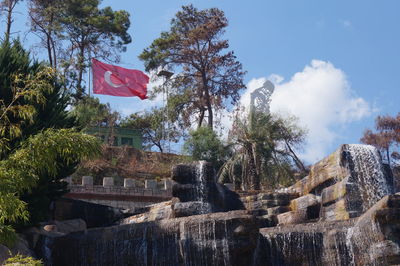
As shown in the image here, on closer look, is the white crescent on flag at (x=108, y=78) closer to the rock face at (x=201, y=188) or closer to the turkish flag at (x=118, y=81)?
the turkish flag at (x=118, y=81)

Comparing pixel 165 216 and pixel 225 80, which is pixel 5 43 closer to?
pixel 165 216

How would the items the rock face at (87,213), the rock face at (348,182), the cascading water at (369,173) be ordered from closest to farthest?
the rock face at (348,182) < the cascading water at (369,173) < the rock face at (87,213)

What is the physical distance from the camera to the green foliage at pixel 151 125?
47.1m

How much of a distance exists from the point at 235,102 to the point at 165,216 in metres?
20.1

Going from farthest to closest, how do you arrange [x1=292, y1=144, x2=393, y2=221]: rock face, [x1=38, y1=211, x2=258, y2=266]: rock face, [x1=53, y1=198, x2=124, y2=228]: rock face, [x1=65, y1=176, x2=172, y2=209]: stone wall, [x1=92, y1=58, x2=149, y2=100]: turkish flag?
[x1=92, y1=58, x2=149, y2=100]: turkish flag
[x1=65, y1=176, x2=172, y2=209]: stone wall
[x1=53, y1=198, x2=124, y2=228]: rock face
[x1=292, y1=144, x2=393, y2=221]: rock face
[x1=38, y1=211, x2=258, y2=266]: rock face

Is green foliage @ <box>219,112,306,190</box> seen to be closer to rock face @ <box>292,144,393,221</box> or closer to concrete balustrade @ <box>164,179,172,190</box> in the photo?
concrete balustrade @ <box>164,179,172,190</box>

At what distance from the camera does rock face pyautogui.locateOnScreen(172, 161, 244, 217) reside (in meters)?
24.3

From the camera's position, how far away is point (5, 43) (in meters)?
23.0

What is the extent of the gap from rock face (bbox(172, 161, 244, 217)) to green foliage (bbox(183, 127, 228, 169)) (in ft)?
36.3

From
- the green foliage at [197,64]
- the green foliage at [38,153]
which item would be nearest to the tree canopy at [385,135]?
the green foliage at [197,64]

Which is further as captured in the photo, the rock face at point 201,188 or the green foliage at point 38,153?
the rock face at point 201,188

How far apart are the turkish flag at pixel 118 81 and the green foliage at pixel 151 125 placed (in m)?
2.83

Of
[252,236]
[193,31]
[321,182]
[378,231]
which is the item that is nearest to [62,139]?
[252,236]

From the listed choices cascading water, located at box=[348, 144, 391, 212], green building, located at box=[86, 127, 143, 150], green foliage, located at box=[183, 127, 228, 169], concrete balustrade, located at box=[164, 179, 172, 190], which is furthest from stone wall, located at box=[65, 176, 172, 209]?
green building, located at box=[86, 127, 143, 150]
